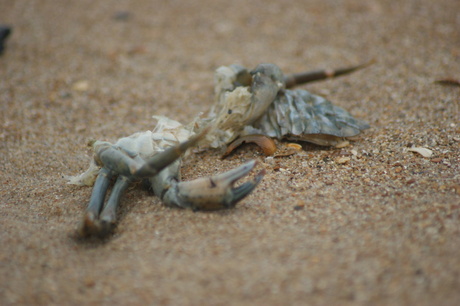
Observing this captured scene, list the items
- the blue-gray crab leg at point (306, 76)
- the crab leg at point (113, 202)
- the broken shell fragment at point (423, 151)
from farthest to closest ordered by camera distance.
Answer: the blue-gray crab leg at point (306, 76), the broken shell fragment at point (423, 151), the crab leg at point (113, 202)

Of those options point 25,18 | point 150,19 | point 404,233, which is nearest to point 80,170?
point 404,233

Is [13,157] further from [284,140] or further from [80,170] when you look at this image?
[284,140]

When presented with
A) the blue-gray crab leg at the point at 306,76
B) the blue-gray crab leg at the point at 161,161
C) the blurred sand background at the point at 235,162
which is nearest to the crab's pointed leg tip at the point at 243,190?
the blurred sand background at the point at 235,162

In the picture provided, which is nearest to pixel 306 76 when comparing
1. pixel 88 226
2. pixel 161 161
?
pixel 161 161

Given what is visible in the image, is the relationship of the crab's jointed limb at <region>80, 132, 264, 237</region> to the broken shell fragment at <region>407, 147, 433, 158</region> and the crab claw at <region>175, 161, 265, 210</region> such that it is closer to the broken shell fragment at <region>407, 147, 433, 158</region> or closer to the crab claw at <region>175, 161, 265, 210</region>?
the crab claw at <region>175, 161, 265, 210</region>

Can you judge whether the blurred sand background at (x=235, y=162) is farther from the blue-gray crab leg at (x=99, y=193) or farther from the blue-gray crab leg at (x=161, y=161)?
the blue-gray crab leg at (x=161, y=161)

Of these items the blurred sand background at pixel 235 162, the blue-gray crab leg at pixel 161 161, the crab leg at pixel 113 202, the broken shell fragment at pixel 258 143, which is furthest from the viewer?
the broken shell fragment at pixel 258 143

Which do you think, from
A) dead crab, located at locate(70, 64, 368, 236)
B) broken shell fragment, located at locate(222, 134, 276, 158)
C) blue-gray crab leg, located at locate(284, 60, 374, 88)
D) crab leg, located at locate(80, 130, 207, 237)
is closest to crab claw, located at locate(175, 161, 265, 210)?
dead crab, located at locate(70, 64, 368, 236)
